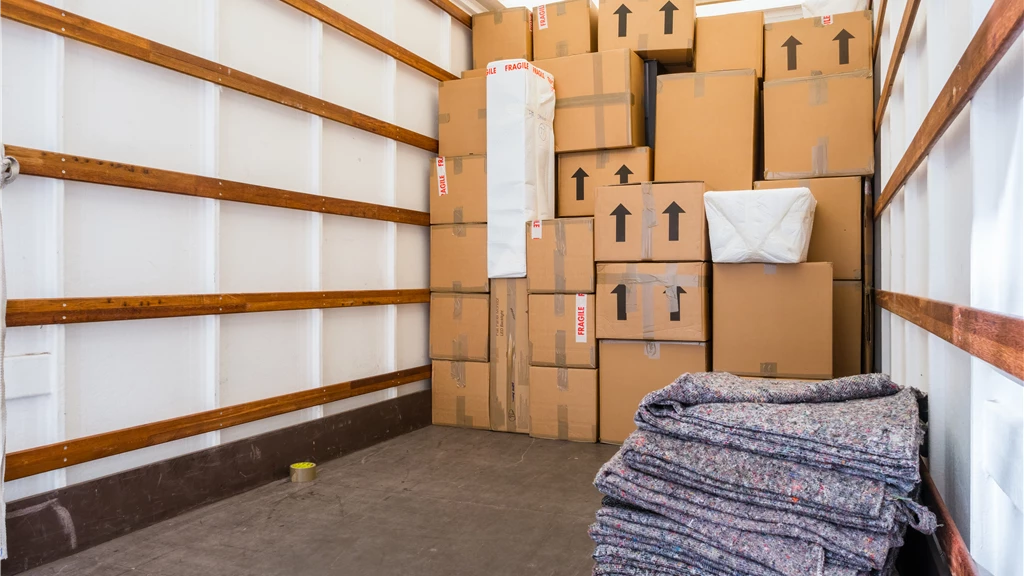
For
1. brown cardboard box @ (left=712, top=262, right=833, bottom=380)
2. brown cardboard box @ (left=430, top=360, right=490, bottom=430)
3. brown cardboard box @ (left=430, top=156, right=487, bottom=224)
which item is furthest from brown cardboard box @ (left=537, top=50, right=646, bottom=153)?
brown cardboard box @ (left=430, top=360, right=490, bottom=430)

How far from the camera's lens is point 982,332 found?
81 cm

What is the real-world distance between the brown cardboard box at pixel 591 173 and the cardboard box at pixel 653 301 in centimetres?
54

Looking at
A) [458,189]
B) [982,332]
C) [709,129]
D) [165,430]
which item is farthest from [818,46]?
[165,430]

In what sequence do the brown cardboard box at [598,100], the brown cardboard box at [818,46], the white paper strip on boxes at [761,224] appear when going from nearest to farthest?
1. the white paper strip on boxes at [761,224]
2. the brown cardboard box at [818,46]
3. the brown cardboard box at [598,100]

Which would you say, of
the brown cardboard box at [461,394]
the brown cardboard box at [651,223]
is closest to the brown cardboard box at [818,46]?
the brown cardboard box at [651,223]

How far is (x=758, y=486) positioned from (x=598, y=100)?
3111mm

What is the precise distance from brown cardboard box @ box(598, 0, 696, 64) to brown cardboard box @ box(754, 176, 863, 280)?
0.96 metres

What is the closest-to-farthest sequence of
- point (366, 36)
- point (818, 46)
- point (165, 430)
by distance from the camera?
point (165, 430) → point (366, 36) → point (818, 46)

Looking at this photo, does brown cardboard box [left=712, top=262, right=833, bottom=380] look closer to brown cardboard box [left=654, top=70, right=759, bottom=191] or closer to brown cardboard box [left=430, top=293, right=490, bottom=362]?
brown cardboard box [left=654, top=70, right=759, bottom=191]

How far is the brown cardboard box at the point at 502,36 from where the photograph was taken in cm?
421

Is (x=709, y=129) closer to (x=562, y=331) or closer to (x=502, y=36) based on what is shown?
(x=562, y=331)

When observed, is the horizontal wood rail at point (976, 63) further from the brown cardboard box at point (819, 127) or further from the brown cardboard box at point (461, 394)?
the brown cardboard box at point (461, 394)

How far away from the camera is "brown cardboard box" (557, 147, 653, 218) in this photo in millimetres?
3787

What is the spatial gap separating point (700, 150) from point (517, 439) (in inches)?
70.1
